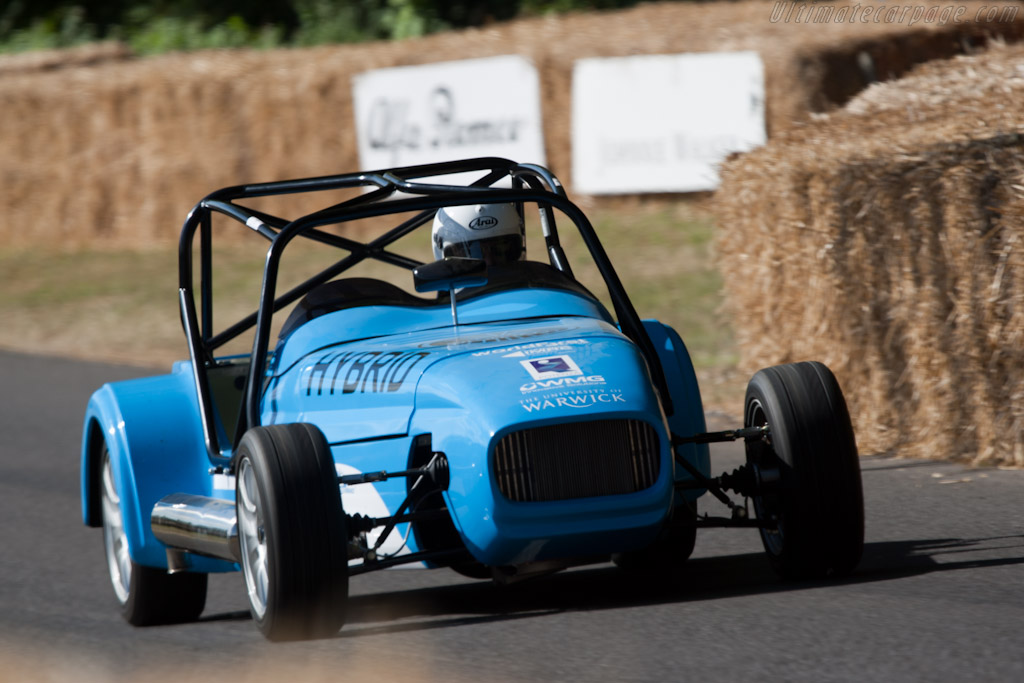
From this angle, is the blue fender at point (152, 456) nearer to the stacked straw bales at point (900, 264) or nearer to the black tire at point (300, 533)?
the black tire at point (300, 533)

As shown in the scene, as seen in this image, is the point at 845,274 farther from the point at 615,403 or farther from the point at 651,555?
the point at 615,403

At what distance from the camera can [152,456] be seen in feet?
19.0

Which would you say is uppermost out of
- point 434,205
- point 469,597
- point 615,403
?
point 434,205

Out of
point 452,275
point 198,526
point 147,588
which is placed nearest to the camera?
point 198,526

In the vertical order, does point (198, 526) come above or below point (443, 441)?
below

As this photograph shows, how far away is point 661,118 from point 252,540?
385 inches

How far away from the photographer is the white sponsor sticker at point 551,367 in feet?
15.3

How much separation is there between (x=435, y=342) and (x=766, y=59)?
30.5 feet

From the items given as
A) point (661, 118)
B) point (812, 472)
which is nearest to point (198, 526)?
point (812, 472)

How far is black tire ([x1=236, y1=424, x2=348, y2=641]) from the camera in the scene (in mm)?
4531

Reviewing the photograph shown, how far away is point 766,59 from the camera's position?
45.4 feet

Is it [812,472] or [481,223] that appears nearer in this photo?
[812,472]

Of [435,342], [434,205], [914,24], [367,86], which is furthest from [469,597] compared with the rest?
[367,86]

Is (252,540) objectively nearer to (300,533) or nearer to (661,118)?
(300,533)
